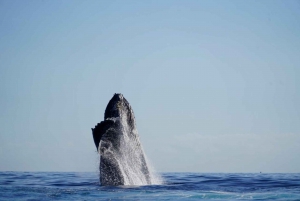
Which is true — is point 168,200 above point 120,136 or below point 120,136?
below

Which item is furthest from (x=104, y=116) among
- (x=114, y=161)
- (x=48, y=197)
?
(x=48, y=197)

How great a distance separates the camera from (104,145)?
16.2m

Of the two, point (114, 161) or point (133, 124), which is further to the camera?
point (133, 124)

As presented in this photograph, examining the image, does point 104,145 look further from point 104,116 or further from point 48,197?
point 48,197

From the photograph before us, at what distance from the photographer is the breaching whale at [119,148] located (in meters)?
15.9

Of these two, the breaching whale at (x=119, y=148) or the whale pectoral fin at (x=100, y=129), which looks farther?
the breaching whale at (x=119, y=148)

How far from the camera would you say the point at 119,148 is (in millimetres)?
16391

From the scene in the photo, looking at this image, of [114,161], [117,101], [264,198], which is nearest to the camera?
[264,198]

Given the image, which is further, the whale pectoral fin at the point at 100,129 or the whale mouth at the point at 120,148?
the whale mouth at the point at 120,148

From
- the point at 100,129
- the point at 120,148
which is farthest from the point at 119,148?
the point at 100,129

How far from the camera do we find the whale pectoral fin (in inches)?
617

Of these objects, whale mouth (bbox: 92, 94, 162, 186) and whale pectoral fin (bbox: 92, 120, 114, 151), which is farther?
whale mouth (bbox: 92, 94, 162, 186)

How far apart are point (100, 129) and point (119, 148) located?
1.17m

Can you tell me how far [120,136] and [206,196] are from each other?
4532mm
